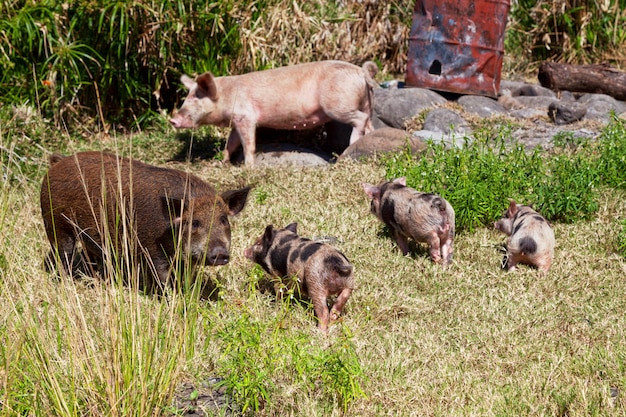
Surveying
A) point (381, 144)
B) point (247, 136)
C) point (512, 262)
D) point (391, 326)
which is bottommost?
point (247, 136)

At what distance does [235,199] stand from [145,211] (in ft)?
1.85

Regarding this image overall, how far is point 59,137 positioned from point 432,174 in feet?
16.5

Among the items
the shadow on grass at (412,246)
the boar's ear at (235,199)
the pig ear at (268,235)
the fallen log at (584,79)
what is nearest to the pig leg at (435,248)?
the shadow on grass at (412,246)

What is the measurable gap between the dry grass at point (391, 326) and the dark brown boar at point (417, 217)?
14cm

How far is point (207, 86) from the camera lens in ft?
30.9

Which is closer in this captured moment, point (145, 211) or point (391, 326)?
point (391, 326)

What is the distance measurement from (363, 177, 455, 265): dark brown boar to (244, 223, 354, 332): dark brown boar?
3.48 ft

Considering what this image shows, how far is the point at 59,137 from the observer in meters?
9.69

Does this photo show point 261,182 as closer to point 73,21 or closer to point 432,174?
point 432,174

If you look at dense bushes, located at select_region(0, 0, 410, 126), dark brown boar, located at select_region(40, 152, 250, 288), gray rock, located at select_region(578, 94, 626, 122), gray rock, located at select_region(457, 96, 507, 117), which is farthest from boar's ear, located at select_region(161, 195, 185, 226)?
gray rock, located at select_region(578, 94, 626, 122)

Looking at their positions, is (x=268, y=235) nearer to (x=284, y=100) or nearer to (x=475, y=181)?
(x=475, y=181)

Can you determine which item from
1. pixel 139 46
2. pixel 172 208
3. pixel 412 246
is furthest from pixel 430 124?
pixel 172 208

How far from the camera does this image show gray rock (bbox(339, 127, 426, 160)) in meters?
8.46

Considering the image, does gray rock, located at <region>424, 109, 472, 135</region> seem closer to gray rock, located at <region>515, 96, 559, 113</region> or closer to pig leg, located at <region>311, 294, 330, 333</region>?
gray rock, located at <region>515, 96, 559, 113</region>
